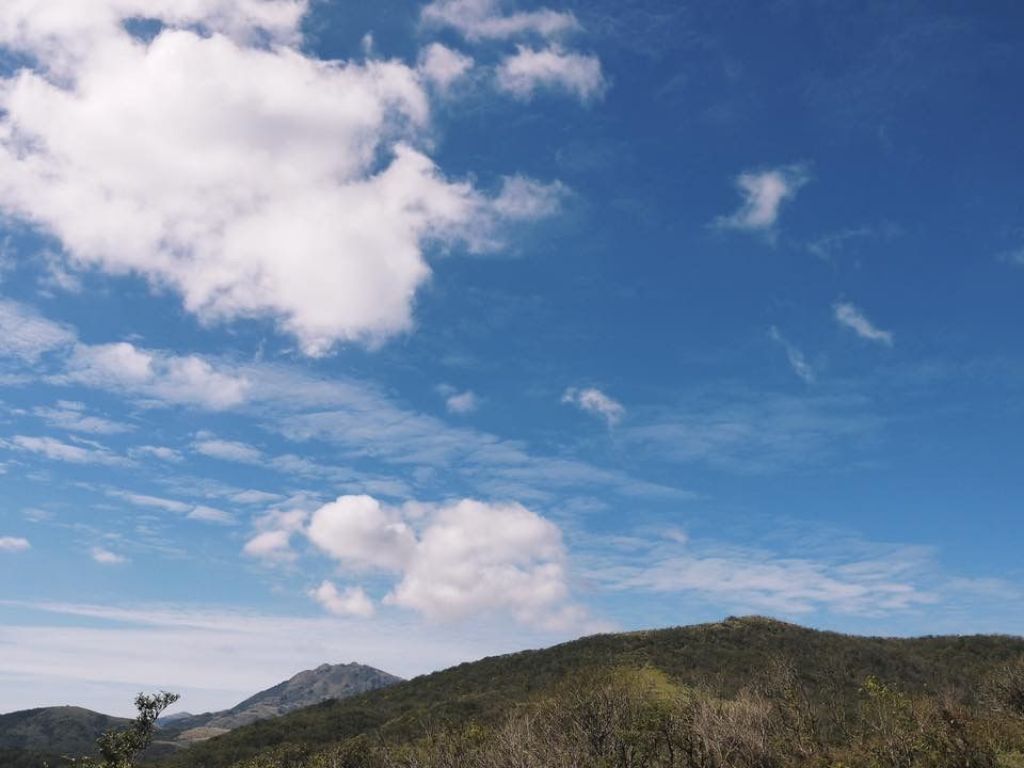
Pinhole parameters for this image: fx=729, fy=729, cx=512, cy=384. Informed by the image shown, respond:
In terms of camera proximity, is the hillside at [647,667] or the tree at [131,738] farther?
the hillside at [647,667]

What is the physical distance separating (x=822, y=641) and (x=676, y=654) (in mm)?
30093

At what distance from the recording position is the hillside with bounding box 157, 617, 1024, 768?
10312 centimetres

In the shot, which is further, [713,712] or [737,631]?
[737,631]

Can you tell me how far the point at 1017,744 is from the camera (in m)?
49.3

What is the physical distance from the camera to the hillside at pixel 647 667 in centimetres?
10312

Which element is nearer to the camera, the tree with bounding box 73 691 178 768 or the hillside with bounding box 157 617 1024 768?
the tree with bounding box 73 691 178 768

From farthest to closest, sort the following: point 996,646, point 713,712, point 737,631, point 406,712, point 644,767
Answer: point 737,631
point 996,646
point 406,712
point 713,712
point 644,767

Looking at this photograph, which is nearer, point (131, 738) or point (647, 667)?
point (131, 738)

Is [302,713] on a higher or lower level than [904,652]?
lower

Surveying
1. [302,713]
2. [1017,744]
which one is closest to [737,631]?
[302,713]

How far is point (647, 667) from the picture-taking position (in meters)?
111

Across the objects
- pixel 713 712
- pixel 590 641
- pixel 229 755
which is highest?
pixel 590 641

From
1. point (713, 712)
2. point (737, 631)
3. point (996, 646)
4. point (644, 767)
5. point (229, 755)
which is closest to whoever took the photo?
point (644, 767)

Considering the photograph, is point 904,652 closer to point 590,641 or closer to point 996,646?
point 996,646
